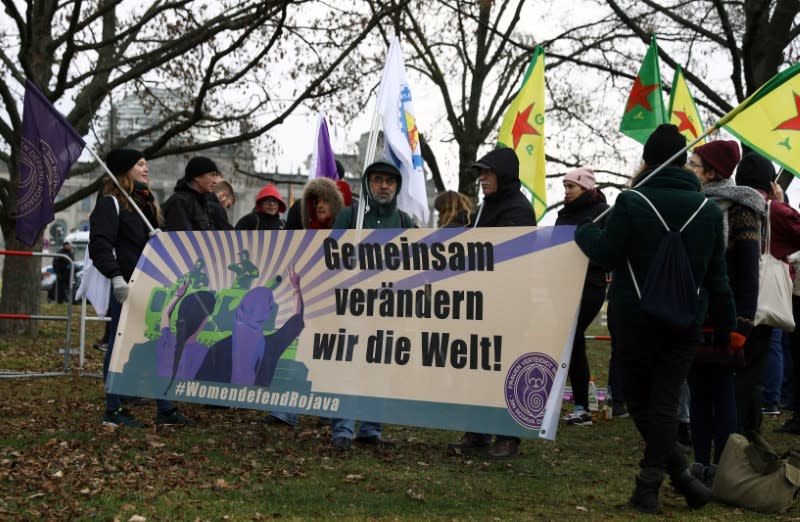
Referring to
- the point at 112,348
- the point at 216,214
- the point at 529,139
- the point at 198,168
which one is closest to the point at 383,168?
the point at 198,168

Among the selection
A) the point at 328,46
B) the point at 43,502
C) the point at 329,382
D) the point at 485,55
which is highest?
the point at 485,55

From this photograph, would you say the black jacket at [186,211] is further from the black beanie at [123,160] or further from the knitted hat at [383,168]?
the knitted hat at [383,168]

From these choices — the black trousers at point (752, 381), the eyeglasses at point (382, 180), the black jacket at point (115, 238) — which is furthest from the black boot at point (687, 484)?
the black jacket at point (115, 238)

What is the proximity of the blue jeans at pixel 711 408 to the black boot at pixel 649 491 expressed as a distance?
95 cm

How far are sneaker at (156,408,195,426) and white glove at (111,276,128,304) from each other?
3.35ft

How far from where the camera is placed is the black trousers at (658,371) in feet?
18.0

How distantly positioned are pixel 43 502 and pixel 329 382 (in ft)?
7.05

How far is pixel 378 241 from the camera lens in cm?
696

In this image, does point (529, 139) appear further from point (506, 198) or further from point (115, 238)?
point (115, 238)

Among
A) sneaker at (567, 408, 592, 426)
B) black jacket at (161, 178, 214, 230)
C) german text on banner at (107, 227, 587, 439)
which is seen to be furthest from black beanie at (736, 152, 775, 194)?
black jacket at (161, 178, 214, 230)

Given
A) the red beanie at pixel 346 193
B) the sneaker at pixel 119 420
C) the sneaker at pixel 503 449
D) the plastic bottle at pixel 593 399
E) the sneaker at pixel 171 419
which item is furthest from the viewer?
the plastic bottle at pixel 593 399

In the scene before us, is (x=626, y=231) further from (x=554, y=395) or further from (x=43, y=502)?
(x=43, y=502)

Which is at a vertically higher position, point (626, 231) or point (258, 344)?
point (626, 231)

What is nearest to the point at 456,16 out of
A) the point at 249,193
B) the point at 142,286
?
the point at 142,286
